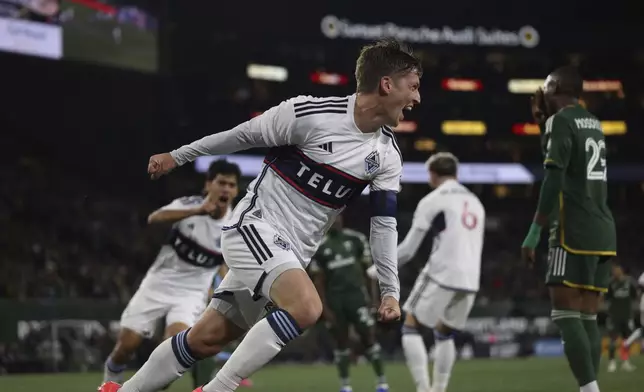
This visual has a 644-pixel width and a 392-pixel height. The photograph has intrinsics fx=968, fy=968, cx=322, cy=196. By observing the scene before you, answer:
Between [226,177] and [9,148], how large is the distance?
86.6 feet

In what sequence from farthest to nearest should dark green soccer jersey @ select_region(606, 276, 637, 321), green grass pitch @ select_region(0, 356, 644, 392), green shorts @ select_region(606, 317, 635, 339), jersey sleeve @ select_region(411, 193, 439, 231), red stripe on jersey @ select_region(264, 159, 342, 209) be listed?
dark green soccer jersey @ select_region(606, 276, 637, 321) < green shorts @ select_region(606, 317, 635, 339) < green grass pitch @ select_region(0, 356, 644, 392) < jersey sleeve @ select_region(411, 193, 439, 231) < red stripe on jersey @ select_region(264, 159, 342, 209)

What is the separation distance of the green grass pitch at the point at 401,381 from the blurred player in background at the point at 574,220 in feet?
13.9

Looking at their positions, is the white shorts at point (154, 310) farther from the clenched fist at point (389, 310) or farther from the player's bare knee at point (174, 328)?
the clenched fist at point (389, 310)

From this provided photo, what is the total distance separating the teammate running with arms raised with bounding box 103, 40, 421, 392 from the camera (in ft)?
18.4

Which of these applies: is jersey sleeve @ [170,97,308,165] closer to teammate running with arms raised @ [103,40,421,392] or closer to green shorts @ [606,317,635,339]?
teammate running with arms raised @ [103,40,421,392]

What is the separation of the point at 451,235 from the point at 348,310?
13.6 ft

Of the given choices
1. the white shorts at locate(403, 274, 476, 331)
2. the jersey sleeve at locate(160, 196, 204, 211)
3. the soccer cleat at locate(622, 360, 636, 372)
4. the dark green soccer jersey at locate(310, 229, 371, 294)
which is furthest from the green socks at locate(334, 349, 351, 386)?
the soccer cleat at locate(622, 360, 636, 372)

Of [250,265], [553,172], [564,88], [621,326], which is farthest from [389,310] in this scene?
[621,326]

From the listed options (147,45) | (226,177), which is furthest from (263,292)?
(147,45)

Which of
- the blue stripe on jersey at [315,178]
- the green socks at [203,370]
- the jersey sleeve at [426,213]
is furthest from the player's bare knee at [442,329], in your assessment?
the blue stripe on jersey at [315,178]

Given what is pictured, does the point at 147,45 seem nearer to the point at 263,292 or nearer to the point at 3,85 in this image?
the point at 3,85

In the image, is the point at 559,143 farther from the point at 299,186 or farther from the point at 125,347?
the point at 125,347

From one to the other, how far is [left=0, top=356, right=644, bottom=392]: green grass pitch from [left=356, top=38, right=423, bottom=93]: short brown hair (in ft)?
20.8

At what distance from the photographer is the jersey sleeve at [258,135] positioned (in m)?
5.64
